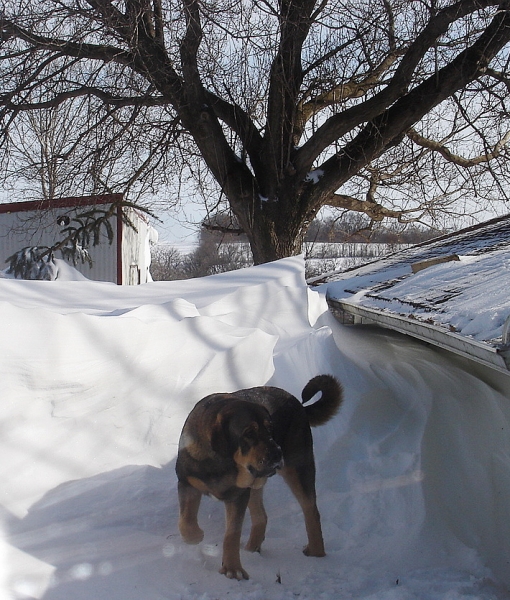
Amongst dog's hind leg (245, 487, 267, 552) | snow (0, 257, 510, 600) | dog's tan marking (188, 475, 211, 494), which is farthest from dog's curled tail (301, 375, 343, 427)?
dog's tan marking (188, 475, 211, 494)

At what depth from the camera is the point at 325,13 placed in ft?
29.3

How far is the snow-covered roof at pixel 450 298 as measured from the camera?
2503 mm

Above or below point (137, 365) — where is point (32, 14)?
above

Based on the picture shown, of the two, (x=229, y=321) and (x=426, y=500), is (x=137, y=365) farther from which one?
(x=426, y=500)

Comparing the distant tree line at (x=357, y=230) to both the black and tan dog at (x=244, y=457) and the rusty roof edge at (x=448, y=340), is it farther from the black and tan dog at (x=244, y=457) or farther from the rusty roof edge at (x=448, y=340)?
the black and tan dog at (x=244, y=457)

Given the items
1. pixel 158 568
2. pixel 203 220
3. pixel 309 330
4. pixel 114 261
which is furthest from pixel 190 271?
pixel 158 568

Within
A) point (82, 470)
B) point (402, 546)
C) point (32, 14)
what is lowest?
point (402, 546)

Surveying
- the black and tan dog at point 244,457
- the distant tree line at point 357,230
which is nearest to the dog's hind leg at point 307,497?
the black and tan dog at point 244,457

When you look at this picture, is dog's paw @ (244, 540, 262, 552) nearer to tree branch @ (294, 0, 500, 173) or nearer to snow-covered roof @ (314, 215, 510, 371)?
snow-covered roof @ (314, 215, 510, 371)

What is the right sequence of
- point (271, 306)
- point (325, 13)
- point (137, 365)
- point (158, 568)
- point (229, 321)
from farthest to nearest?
point (325, 13)
point (271, 306)
point (229, 321)
point (137, 365)
point (158, 568)

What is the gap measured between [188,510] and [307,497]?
0.61 meters

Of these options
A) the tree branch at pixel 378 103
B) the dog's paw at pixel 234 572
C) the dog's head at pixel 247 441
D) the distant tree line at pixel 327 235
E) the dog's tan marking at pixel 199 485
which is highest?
the tree branch at pixel 378 103

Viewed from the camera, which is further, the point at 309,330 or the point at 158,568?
the point at 309,330

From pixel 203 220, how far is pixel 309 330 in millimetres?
7437
